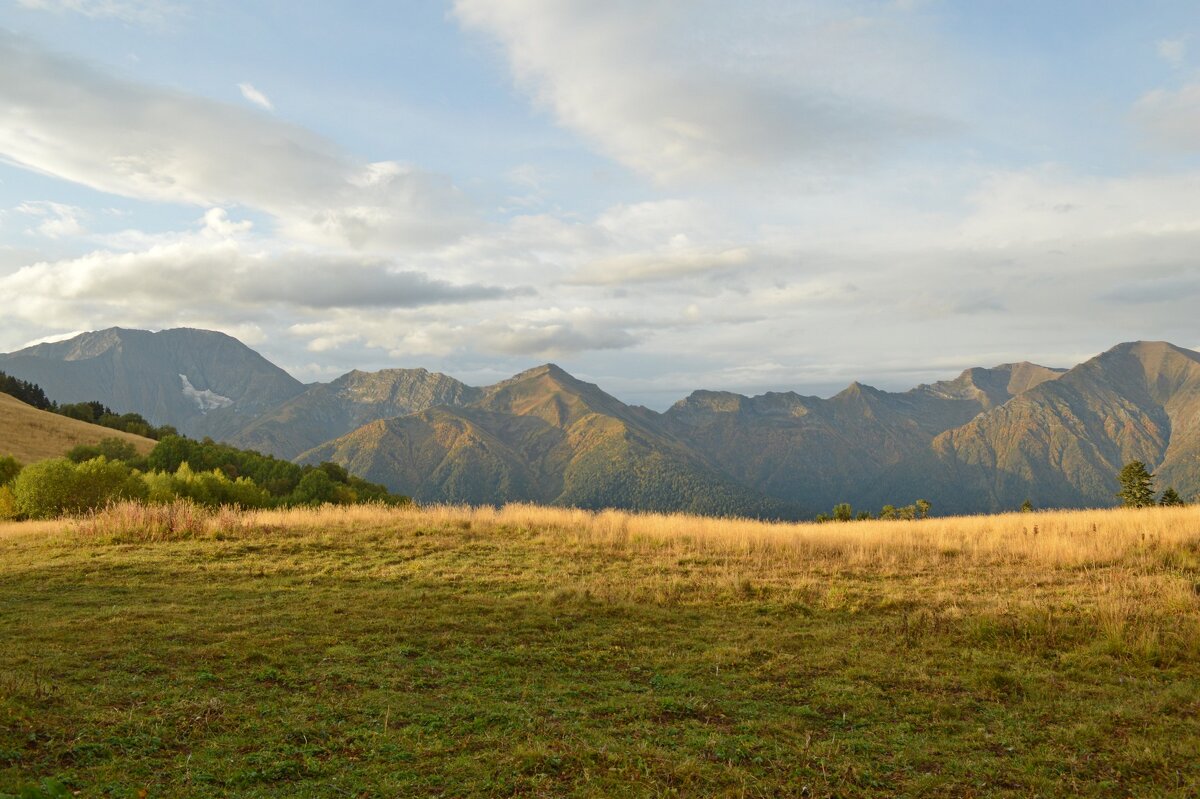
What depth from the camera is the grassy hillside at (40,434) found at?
213 ft

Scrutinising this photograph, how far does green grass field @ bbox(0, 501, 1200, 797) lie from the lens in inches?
267

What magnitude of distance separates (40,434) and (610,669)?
275 feet

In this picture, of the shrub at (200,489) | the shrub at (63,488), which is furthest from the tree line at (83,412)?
the shrub at (63,488)

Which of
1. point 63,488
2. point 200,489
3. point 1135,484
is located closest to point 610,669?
point 63,488

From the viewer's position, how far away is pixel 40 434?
71.3m

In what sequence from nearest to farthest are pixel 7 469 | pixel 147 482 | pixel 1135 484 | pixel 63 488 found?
1. pixel 63 488
2. pixel 147 482
3. pixel 7 469
4. pixel 1135 484

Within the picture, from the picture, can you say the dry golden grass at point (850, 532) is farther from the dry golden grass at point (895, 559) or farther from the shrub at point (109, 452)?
the shrub at point (109, 452)

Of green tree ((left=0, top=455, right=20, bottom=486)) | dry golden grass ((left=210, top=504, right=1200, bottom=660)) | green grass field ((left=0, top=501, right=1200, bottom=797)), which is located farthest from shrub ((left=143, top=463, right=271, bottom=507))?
green grass field ((left=0, top=501, right=1200, bottom=797))

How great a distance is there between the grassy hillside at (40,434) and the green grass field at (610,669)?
5826cm

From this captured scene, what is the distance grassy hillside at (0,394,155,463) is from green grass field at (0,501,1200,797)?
5826 centimetres

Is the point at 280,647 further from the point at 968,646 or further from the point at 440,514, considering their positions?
the point at 440,514

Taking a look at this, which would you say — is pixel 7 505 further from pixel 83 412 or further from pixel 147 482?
pixel 83 412

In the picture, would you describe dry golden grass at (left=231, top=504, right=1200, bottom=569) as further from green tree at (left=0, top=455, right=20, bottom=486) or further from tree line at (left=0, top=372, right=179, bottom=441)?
tree line at (left=0, top=372, right=179, bottom=441)

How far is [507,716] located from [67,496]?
3346 centimetres
